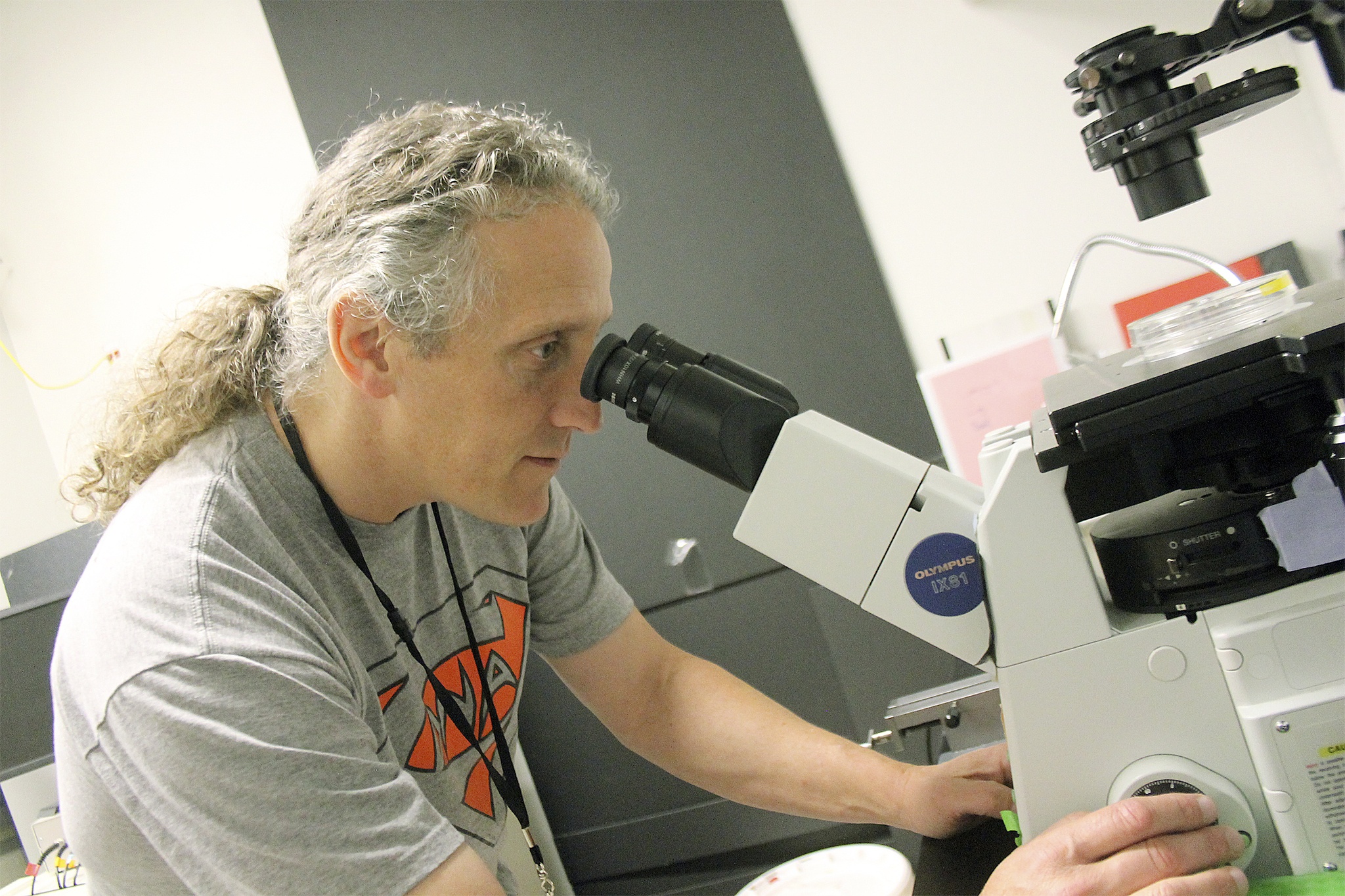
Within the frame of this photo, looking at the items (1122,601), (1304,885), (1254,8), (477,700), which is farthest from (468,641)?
(1254,8)

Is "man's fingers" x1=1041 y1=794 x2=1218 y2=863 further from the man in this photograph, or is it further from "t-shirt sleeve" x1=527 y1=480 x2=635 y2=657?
"t-shirt sleeve" x1=527 y1=480 x2=635 y2=657

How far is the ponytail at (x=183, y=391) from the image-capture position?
1148 millimetres

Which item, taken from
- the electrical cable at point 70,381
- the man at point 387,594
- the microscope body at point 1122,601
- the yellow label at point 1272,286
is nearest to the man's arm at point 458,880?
the man at point 387,594

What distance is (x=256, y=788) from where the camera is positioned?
2.68 feet

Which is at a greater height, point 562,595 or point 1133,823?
point 562,595

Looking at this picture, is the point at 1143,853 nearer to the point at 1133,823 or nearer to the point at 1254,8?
the point at 1133,823

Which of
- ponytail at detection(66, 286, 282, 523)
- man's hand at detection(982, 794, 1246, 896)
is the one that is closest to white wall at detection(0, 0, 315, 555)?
ponytail at detection(66, 286, 282, 523)

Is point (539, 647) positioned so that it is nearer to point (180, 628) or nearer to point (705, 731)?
point (705, 731)

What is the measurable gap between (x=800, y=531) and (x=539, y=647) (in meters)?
0.73

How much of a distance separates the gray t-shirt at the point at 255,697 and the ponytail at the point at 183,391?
0.16 ft

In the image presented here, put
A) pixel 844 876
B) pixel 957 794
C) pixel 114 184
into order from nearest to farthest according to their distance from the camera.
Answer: pixel 957 794 < pixel 844 876 < pixel 114 184

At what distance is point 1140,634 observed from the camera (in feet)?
2.39

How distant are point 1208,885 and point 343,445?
0.94 meters

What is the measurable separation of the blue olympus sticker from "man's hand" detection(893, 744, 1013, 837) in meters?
0.27
